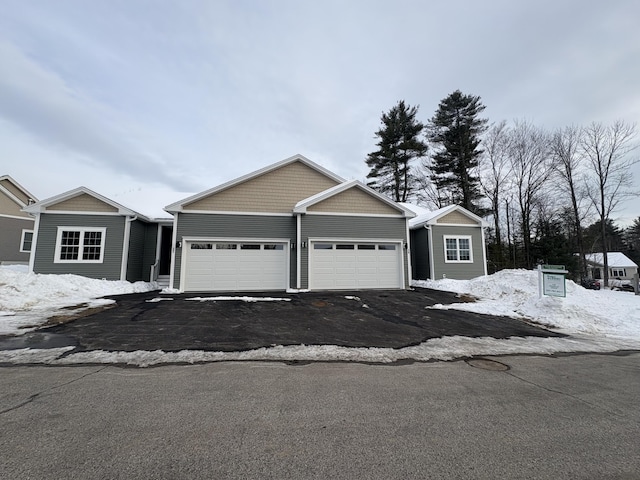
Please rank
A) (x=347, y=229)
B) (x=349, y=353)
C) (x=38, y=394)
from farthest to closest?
(x=347, y=229), (x=349, y=353), (x=38, y=394)

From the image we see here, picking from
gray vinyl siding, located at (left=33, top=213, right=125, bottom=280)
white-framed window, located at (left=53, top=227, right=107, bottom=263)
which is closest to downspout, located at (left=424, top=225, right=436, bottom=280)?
gray vinyl siding, located at (left=33, top=213, right=125, bottom=280)

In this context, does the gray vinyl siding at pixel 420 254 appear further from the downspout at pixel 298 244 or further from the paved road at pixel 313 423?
the paved road at pixel 313 423

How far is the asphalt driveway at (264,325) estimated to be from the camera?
5039mm

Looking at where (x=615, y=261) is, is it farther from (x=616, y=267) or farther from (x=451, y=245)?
(x=451, y=245)

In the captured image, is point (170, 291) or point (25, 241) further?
point (25, 241)

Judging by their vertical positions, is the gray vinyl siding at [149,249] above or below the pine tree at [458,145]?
below

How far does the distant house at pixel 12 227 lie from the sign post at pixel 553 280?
25965mm

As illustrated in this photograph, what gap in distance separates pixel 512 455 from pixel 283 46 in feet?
53.6

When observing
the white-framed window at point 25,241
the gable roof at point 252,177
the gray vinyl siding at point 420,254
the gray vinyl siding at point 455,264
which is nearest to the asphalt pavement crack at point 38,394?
the gable roof at point 252,177

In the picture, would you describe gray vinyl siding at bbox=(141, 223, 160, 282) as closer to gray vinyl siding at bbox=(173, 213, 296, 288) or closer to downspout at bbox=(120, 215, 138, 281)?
downspout at bbox=(120, 215, 138, 281)

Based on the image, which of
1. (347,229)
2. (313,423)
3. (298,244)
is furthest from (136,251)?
(313,423)

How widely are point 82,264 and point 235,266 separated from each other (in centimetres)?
692

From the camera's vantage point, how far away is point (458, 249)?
52.0 ft

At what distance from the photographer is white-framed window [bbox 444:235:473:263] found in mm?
15699
